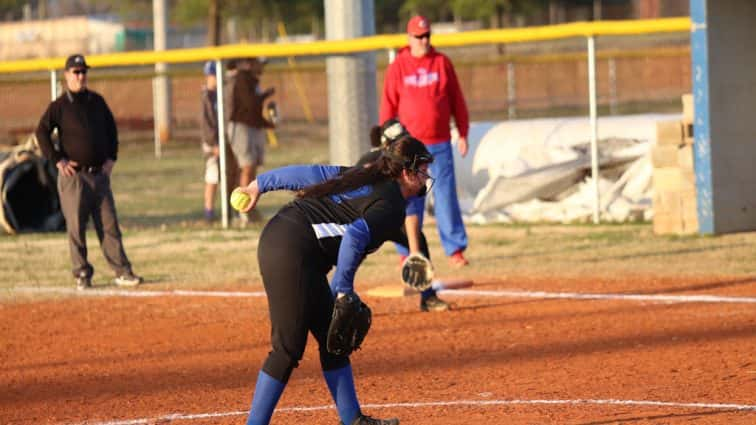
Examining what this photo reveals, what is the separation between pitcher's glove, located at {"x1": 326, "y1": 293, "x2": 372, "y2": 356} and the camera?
6785 millimetres

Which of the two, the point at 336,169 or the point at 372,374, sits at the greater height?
the point at 336,169

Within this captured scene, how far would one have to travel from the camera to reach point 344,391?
716 cm

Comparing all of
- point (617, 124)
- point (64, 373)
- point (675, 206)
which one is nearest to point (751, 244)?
point (675, 206)

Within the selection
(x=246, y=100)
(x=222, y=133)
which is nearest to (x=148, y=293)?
(x=222, y=133)

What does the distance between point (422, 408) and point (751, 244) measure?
27.1 ft

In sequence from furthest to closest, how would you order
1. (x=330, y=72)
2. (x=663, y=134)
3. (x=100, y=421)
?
1. (x=330, y=72)
2. (x=663, y=134)
3. (x=100, y=421)

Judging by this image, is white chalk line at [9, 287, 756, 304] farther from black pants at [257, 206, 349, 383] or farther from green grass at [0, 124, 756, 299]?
black pants at [257, 206, 349, 383]

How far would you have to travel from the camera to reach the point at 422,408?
8.20m

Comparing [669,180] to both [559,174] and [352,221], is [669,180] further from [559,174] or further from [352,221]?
[352,221]

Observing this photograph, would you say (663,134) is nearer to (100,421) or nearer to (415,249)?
(415,249)

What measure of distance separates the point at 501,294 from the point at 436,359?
2.94 metres

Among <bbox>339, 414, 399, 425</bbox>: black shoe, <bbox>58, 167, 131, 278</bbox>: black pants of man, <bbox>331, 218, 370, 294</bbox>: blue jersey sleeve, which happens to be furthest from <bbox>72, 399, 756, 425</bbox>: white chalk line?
<bbox>58, 167, 131, 278</bbox>: black pants of man

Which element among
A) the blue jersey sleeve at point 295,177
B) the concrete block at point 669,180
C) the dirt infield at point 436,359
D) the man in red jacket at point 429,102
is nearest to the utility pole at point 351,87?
the concrete block at point 669,180

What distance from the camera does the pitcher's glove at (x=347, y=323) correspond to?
6785 millimetres
